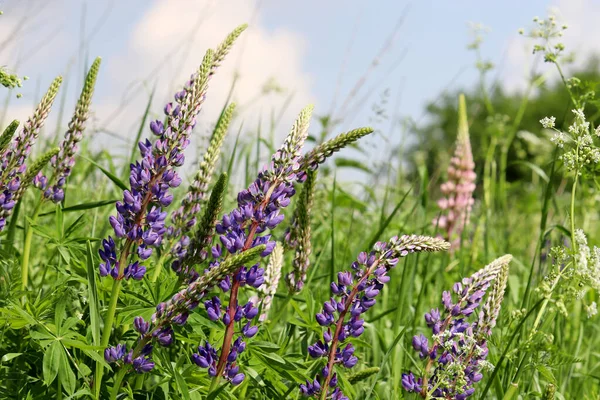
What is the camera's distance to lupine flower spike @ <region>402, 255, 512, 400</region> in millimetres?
2430

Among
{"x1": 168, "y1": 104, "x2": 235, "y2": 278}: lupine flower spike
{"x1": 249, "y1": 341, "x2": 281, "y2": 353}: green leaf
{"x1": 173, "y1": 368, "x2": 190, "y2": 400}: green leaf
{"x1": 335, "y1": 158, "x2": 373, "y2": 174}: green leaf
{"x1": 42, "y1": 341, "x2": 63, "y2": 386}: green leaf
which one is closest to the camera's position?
{"x1": 173, "y1": 368, "x2": 190, "y2": 400}: green leaf

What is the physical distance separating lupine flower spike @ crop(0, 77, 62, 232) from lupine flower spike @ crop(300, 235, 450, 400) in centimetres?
133

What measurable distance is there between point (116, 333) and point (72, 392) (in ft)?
1.23

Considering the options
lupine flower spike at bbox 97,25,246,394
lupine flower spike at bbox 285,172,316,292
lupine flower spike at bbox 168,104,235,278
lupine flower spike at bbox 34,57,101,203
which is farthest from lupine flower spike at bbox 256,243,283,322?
lupine flower spike at bbox 34,57,101,203

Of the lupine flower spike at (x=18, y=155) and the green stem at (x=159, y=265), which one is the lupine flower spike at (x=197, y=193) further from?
the lupine flower spike at (x=18, y=155)

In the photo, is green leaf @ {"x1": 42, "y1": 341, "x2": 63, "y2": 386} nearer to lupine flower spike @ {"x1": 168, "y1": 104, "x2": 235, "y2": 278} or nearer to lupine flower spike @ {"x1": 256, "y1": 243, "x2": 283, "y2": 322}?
lupine flower spike @ {"x1": 168, "y1": 104, "x2": 235, "y2": 278}

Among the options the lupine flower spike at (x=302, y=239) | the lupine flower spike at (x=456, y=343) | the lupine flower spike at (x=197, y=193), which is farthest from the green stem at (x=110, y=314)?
the lupine flower spike at (x=456, y=343)

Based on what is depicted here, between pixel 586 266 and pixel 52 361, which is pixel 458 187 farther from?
pixel 52 361

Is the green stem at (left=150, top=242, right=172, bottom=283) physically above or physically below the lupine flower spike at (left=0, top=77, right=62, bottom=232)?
below

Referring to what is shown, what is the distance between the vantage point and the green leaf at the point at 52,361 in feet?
7.18

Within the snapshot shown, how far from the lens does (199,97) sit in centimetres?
238

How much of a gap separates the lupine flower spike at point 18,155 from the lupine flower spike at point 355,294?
1.33 metres

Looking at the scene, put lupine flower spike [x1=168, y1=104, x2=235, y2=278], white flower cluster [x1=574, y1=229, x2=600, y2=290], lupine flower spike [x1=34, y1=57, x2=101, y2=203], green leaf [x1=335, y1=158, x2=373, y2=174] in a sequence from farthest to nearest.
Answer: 1. green leaf [x1=335, y1=158, x2=373, y2=174]
2. lupine flower spike [x1=34, y1=57, x2=101, y2=203]
3. lupine flower spike [x1=168, y1=104, x2=235, y2=278]
4. white flower cluster [x1=574, y1=229, x2=600, y2=290]

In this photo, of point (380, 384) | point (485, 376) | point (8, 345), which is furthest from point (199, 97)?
point (485, 376)
